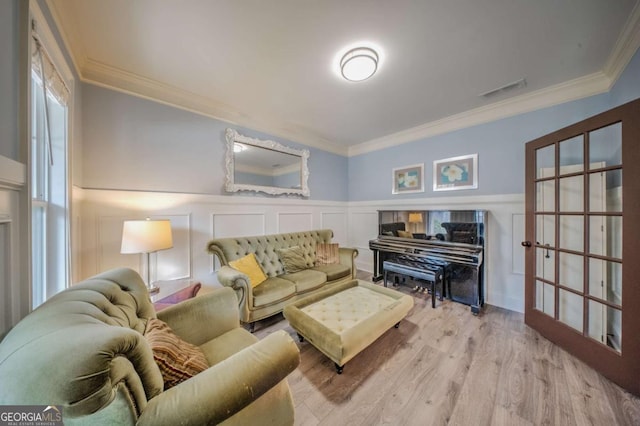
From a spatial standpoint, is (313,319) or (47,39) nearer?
(47,39)

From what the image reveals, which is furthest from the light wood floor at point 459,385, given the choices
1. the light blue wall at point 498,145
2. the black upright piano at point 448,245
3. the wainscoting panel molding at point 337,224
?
the wainscoting panel molding at point 337,224

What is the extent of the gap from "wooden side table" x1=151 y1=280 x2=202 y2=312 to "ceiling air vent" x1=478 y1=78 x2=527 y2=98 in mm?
3762

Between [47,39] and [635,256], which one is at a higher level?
[47,39]

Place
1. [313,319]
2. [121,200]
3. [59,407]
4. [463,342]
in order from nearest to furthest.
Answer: [59,407], [313,319], [463,342], [121,200]

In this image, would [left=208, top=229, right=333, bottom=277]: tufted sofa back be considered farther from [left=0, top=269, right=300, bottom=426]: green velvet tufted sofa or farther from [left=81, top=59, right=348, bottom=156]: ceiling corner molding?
[left=81, top=59, right=348, bottom=156]: ceiling corner molding

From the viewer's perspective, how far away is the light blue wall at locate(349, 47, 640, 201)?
212 centimetres

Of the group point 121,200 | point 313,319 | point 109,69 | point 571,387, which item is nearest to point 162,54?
point 109,69

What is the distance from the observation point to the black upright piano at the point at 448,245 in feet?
8.51

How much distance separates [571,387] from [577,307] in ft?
2.48

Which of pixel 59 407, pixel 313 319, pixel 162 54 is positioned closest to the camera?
pixel 59 407

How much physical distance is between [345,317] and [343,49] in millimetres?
2296

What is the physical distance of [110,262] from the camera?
2.07 meters

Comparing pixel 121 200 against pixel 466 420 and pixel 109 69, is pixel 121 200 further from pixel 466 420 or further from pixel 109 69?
pixel 466 420

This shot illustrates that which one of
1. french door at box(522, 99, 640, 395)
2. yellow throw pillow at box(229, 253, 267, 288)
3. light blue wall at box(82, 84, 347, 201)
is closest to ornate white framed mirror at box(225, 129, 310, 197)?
light blue wall at box(82, 84, 347, 201)
